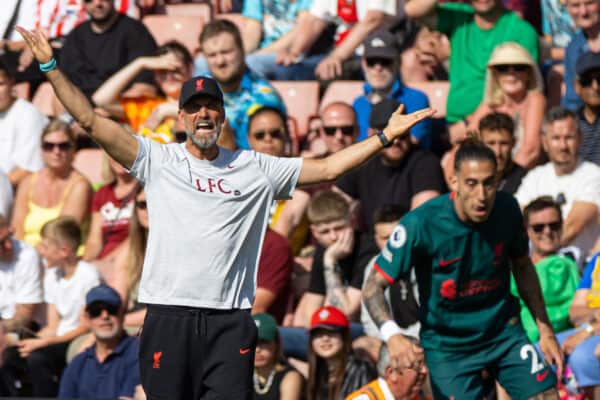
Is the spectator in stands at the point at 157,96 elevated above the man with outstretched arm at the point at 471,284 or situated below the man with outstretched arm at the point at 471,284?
above

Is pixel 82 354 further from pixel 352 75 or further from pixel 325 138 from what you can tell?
pixel 352 75

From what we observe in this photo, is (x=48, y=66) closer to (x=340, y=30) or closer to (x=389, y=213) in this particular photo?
(x=389, y=213)

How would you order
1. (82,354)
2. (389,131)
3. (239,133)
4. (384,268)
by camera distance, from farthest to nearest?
(239,133)
(82,354)
(384,268)
(389,131)

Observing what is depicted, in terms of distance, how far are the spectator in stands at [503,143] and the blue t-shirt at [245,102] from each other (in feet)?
5.96

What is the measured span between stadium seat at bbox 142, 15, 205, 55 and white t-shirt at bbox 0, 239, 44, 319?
350 cm

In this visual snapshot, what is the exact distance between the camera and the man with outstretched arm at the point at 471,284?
7059mm

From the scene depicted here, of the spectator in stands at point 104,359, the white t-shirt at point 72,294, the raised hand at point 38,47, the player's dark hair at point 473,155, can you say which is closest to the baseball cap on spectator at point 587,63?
the player's dark hair at point 473,155

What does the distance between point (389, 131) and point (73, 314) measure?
398 centimetres

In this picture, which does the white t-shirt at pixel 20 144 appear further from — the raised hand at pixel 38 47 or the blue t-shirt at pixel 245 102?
the raised hand at pixel 38 47

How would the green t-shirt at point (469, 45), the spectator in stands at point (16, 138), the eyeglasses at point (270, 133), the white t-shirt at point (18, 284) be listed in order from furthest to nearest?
1. the spectator in stands at point (16, 138)
2. the green t-shirt at point (469, 45)
3. the eyeglasses at point (270, 133)
4. the white t-shirt at point (18, 284)

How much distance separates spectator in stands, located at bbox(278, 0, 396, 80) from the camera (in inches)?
437

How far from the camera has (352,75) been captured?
11.3 metres

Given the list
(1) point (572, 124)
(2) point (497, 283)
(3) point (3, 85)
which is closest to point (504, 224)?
(2) point (497, 283)

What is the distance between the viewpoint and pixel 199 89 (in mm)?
6012
